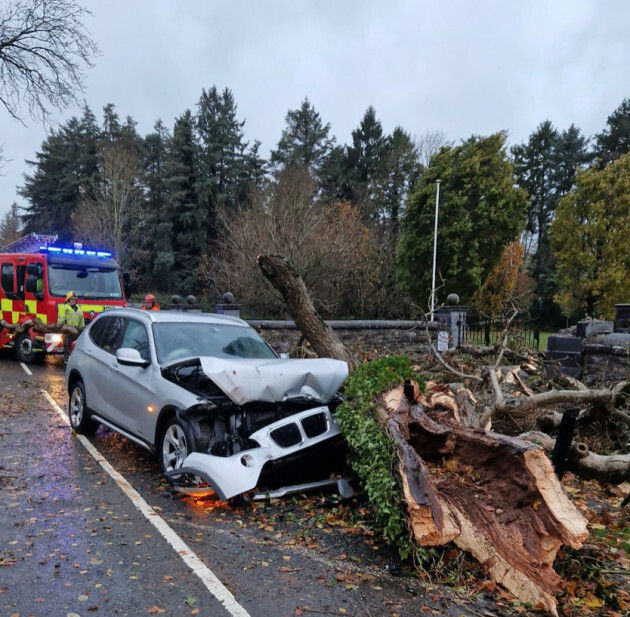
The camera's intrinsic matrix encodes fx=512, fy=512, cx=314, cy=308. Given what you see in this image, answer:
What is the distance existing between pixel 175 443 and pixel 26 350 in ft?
33.3

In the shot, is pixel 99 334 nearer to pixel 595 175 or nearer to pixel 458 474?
pixel 458 474

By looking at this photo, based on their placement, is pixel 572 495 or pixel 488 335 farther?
pixel 488 335

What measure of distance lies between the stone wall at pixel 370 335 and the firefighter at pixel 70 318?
4.36 m

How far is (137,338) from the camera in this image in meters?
5.74

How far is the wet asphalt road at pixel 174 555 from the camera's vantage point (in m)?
2.95

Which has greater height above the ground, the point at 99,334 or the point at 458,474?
the point at 99,334

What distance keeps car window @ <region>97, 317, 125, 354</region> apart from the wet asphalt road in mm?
1428

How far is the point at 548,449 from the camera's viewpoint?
5191 mm

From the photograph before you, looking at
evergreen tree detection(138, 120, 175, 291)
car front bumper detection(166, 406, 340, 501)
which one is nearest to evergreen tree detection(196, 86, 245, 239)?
evergreen tree detection(138, 120, 175, 291)

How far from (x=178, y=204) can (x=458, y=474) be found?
35.4 m

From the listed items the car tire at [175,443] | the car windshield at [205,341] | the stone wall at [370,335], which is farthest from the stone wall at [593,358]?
the car tire at [175,443]

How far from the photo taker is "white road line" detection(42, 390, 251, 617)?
9.70 feet

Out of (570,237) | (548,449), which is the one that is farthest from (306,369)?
(570,237)

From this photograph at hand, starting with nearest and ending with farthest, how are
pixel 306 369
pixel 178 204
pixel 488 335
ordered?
pixel 306 369 → pixel 488 335 → pixel 178 204
